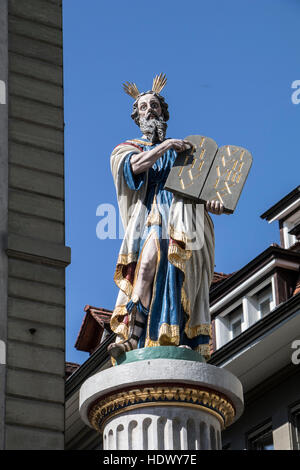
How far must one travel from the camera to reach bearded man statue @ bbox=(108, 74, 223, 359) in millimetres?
13773

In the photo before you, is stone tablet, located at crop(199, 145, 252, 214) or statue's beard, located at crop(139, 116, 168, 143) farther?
statue's beard, located at crop(139, 116, 168, 143)

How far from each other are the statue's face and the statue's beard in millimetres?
46

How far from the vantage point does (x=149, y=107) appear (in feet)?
49.6

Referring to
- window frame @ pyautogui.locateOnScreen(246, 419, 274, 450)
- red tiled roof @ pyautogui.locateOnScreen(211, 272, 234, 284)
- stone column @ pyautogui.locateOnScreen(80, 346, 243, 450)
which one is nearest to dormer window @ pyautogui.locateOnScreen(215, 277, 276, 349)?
red tiled roof @ pyautogui.locateOnScreen(211, 272, 234, 284)

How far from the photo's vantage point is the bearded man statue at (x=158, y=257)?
1377cm

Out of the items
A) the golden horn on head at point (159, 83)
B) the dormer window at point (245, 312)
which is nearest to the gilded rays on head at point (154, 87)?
the golden horn on head at point (159, 83)

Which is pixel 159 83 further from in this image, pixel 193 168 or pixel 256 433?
pixel 256 433

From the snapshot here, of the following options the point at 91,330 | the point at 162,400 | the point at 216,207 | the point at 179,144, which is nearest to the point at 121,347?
the point at 162,400

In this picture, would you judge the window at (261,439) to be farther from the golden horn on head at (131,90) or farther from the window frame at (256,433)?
the golden horn on head at (131,90)

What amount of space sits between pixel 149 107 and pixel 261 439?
13.2 m

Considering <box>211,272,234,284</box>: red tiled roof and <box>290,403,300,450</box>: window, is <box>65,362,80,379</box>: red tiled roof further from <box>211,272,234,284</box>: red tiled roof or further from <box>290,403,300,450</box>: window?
<box>290,403,300,450</box>: window

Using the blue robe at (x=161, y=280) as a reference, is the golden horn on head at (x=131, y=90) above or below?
above

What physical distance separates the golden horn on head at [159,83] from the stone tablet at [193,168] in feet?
3.11

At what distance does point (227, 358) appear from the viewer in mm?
25766
